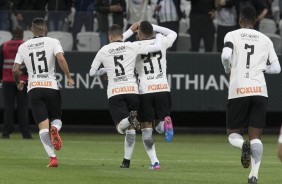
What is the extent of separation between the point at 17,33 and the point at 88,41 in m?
2.45

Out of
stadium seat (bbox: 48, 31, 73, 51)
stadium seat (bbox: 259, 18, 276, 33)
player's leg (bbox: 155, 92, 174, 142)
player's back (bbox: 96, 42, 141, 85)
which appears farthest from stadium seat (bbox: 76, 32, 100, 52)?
player's back (bbox: 96, 42, 141, 85)

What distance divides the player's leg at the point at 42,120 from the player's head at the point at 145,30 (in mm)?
1844

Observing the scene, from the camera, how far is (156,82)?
16.0 meters

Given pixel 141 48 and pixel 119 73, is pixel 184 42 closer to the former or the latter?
pixel 141 48

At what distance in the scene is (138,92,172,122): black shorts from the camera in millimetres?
15859

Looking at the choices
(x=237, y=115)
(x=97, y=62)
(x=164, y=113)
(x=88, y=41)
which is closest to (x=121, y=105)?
(x=97, y=62)

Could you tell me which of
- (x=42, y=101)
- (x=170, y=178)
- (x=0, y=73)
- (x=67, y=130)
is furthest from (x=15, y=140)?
(x=170, y=178)

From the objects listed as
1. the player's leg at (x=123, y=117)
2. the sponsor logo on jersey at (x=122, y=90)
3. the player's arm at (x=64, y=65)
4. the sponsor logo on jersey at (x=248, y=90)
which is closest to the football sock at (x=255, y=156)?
the sponsor logo on jersey at (x=248, y=90)

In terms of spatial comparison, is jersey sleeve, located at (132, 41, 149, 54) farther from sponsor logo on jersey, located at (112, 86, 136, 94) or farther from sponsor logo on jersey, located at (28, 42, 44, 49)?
sponsor logo on jersey, located at (28, 42, 44, 49)

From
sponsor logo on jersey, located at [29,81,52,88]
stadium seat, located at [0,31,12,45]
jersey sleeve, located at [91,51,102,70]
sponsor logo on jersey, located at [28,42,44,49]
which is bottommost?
stadium seat, located at [0,31,12,45]

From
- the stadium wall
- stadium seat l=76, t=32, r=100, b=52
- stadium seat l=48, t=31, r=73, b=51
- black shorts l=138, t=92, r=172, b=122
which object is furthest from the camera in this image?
the stadium wall

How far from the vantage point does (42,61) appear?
51.5 feet

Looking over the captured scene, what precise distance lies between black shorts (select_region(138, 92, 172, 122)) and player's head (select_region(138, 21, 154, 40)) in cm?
93

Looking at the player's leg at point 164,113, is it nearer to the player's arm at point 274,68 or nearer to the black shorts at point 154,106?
the black shorts at point 154,106
